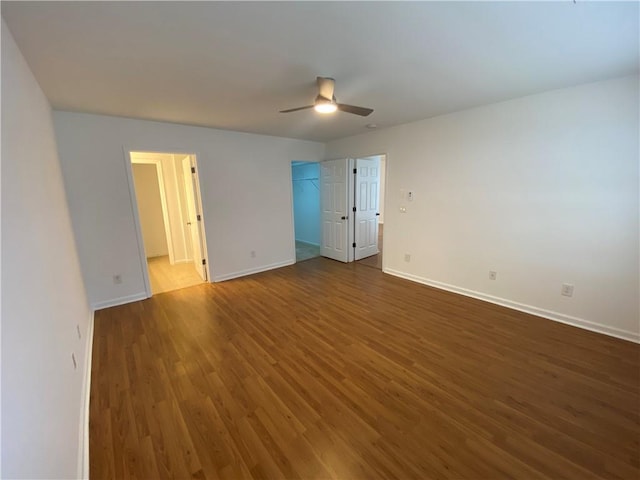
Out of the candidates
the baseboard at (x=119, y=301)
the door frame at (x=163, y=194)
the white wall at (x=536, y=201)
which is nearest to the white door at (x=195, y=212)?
the baseboard at (x=119, y=301)

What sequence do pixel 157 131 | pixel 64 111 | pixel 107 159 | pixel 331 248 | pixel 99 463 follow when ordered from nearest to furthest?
pixel 99 463, pixel 64 111, pixel 107 159, pixel 157 131, pixel 331 248

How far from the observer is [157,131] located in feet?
11.7

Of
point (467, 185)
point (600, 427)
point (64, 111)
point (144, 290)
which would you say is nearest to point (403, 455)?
point (600, 427)

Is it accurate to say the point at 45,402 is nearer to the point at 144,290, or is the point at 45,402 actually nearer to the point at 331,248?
the point at 144,290

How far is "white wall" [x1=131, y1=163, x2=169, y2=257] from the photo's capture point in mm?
5855

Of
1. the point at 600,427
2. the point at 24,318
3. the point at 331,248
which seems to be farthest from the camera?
the point at 331,248

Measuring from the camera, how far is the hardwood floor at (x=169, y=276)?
426cm

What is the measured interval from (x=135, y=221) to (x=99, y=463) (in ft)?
9.37

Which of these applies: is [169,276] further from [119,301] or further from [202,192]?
[202,192]

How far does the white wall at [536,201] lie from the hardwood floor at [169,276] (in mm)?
3770

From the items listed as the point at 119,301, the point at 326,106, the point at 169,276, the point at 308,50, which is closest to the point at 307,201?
the point at 169,276

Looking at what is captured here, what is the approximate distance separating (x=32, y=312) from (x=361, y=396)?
A: 6.47 ft

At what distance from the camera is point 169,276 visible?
478cm

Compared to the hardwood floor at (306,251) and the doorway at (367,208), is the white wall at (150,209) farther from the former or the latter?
the doorway at (367,208)
